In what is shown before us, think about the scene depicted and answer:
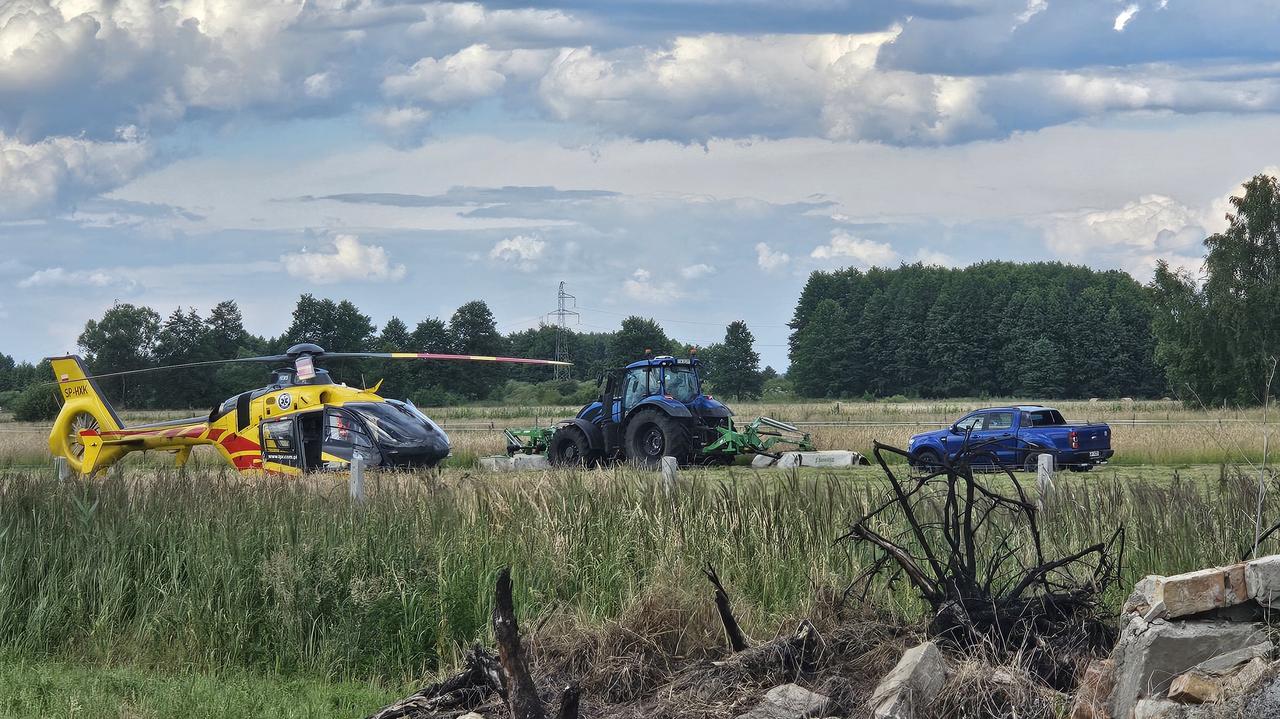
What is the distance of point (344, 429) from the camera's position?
805 inches

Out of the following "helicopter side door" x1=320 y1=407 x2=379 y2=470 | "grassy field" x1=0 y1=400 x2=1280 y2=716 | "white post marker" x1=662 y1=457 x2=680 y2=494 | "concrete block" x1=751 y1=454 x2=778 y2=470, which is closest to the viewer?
"grassy field" x1=0 y1=400 x2=1280 y2=716

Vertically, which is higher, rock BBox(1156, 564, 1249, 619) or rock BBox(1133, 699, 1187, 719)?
rock BBox(1156, 564, 1249, 619)

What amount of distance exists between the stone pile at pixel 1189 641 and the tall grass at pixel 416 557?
2.69m

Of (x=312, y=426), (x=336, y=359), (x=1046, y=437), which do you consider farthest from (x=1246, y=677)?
(x=336, y=359)

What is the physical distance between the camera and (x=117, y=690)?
8.10 m

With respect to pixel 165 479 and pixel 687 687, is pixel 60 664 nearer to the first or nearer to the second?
pixel 165 479

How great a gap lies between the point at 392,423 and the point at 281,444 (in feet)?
6.24

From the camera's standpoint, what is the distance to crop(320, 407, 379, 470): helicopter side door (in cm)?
2023

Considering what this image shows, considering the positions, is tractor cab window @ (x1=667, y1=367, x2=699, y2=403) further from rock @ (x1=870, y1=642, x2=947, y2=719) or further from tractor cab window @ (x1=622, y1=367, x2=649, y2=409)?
rock @ (x1=870, y1=642, x2=947, y2=719)

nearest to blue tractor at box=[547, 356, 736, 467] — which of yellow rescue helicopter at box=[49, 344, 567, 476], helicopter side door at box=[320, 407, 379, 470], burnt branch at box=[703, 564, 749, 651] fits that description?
yellow rescue helicopter at box=[49, 344, 567, 476]

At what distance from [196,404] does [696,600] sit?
63.9 metres

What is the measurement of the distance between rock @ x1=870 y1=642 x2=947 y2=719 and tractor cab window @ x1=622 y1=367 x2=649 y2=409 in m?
20.0

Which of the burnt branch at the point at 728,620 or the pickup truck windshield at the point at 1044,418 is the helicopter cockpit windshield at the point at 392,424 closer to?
the pickup truck windshield at the point at 1044,418

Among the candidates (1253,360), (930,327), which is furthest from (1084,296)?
(1253,360)
